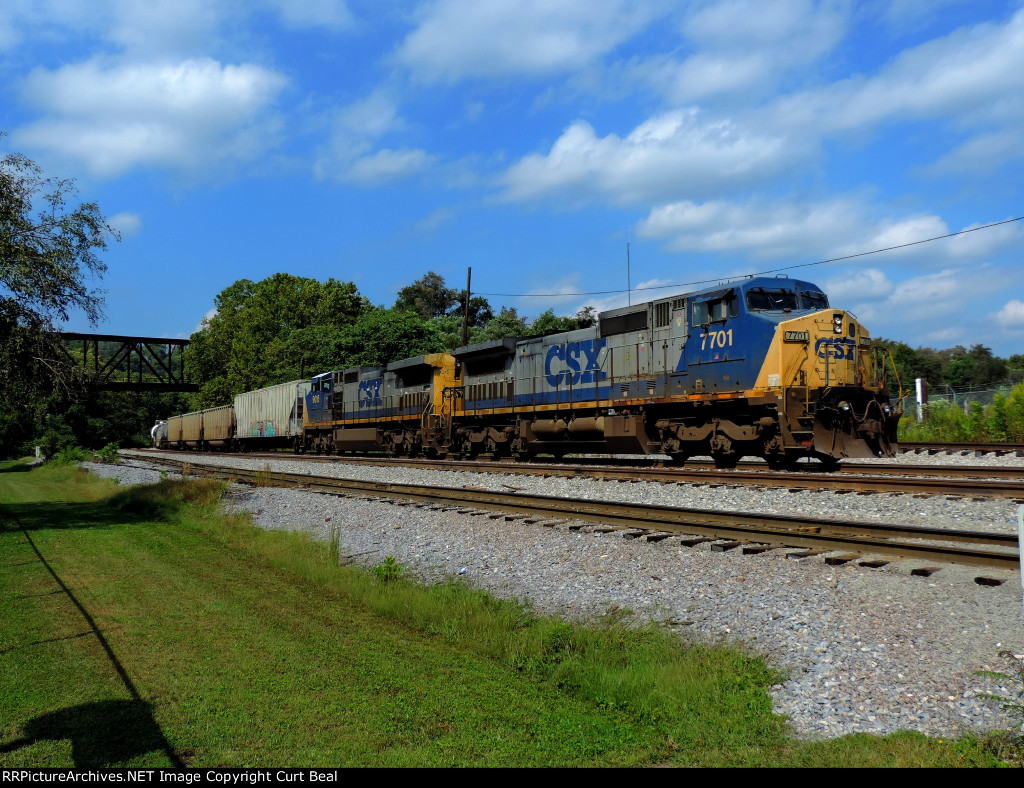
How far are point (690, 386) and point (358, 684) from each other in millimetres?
13063

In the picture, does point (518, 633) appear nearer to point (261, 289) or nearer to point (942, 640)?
point (942, 640)

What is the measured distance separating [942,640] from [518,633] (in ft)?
9.65

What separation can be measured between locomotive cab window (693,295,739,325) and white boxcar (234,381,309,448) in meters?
24.3

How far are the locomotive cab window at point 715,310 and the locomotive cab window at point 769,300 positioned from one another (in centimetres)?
33

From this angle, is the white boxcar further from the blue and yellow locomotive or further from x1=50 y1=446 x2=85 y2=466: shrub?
the blue and yellow locomotive

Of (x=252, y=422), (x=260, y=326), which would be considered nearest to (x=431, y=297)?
(x=260, y=326)

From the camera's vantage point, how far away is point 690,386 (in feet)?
53.5

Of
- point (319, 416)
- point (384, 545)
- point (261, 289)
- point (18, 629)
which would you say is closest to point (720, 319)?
point (384, 545)

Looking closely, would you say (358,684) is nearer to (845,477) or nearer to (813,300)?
(845,477)

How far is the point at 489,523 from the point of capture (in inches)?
412

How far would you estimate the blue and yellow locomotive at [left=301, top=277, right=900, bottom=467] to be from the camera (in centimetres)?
1427

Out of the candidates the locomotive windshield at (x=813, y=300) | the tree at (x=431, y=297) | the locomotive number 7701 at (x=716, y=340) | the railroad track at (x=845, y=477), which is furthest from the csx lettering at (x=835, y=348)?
the tree at (x=431, y=297)

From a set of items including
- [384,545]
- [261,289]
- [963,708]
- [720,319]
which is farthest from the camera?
[261,289]

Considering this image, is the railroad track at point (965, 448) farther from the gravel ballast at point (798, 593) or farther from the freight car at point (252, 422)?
the freight car at point (252, 422)
